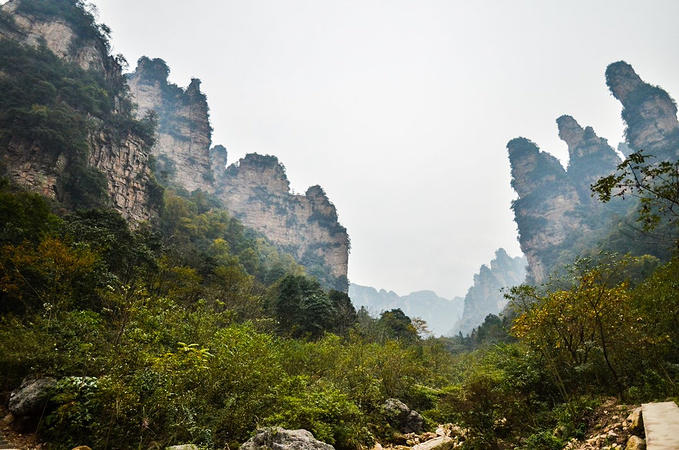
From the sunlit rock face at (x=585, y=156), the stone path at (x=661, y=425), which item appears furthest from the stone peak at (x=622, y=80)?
the stone path at (x=661, y=425)

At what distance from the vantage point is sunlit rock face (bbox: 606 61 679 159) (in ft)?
175

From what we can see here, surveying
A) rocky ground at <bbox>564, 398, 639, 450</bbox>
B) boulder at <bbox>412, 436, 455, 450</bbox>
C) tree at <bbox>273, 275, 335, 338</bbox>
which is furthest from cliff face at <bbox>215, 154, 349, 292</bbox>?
rocky ground at <bbox>564, 398, 639, 450</bbox>

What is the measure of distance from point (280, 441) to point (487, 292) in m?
170

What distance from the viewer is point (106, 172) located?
2734 centimetres

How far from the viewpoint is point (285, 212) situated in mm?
73062

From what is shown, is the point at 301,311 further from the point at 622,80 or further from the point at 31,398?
the point at 622,80

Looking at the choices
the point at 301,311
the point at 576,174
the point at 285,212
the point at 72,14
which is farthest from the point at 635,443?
the point at 576,174

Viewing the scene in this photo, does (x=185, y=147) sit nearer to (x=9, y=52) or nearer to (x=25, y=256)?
(x=9, y=52)

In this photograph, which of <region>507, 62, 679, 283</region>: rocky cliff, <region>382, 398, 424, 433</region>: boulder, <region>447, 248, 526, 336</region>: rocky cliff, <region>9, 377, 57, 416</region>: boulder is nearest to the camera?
<region>9, 377, 57, 416</region>: boulder

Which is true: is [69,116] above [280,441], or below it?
above

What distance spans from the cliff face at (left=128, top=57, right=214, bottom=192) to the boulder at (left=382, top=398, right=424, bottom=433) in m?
63.6

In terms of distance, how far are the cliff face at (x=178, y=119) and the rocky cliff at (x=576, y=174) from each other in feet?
234

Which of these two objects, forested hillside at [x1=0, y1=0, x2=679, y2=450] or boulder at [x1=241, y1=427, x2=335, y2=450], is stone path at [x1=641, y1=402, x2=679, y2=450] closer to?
forested hillside at [x1=0, y1=0, x2=679, y2=450]

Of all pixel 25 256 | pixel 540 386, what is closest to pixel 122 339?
pixel 25 256
